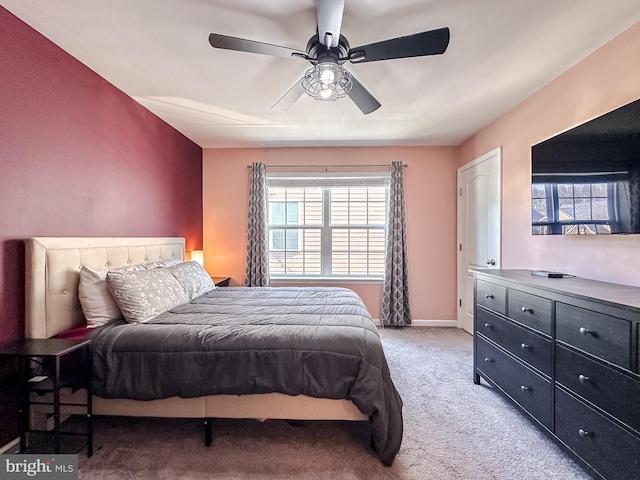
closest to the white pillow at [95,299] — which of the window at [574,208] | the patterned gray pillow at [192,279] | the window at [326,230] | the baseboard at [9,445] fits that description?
the patterned gray pillow at [192,279]

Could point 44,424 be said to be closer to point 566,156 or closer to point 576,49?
point 566,156

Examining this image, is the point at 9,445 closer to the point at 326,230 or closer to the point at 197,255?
the point at 197,255

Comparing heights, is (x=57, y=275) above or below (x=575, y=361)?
above

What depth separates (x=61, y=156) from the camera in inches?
74.5

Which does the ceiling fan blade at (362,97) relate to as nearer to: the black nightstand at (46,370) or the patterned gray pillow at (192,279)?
the patterned gray pillow at (192,279)

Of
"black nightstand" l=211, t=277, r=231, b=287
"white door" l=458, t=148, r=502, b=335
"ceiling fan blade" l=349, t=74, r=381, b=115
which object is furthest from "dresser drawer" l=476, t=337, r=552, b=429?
"black nightstand" l=211, t=277, r=231, b=287

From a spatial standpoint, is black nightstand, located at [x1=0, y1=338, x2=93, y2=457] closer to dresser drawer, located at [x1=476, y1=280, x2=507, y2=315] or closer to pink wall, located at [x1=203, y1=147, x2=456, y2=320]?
pink wall, located at [x1=203, y1=147, x2=456, y2=320]

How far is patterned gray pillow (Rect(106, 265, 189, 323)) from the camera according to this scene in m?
1.84

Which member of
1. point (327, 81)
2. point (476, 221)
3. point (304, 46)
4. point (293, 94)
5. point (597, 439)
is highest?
point (304, 46)

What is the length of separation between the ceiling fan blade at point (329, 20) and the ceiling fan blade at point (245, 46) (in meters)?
0.16

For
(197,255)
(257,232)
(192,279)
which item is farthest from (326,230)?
(192,279)

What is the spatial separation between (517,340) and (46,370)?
9.59 ft

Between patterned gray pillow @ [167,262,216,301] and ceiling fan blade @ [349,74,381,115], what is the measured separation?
2018 mm

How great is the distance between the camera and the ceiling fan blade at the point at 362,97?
1.92 m
